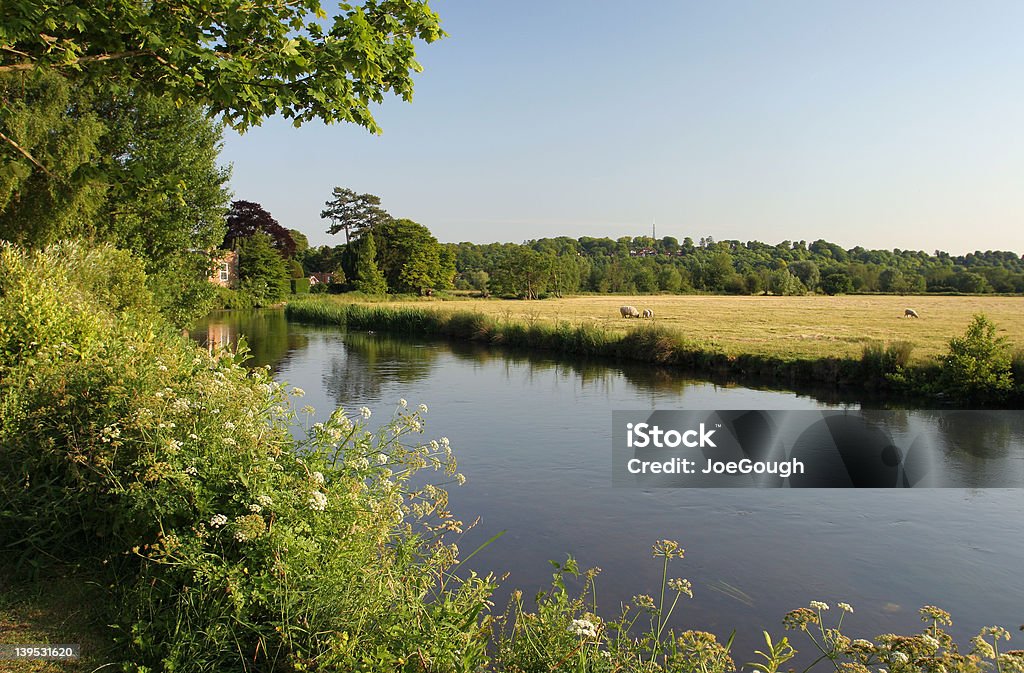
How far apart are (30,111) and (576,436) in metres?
12.2

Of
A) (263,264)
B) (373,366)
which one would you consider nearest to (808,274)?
(263,264)

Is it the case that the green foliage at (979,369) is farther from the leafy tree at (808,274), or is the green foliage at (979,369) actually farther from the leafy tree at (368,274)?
the leafy tree at (808,274)

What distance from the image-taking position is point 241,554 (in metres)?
3.23

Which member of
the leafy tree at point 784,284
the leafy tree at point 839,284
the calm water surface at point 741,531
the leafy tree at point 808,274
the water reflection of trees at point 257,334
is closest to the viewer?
the calm water surface at point 741,531

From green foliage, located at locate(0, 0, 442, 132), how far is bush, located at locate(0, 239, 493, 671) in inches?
73.8

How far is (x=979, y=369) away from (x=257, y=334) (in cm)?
2653

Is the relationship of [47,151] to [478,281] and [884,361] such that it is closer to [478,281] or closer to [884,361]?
[884,361]

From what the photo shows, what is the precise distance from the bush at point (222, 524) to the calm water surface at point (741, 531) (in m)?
2.61

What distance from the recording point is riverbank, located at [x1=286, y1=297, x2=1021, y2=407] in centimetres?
1633

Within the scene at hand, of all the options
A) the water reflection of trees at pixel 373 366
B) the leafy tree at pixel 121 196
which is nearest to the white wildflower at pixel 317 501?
the leafy tree at pixel 121 196

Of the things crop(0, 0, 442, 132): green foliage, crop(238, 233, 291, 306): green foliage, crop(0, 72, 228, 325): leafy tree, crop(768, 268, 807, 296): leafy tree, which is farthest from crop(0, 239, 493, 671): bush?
crop(768, 268, 807, 296): leafy tree

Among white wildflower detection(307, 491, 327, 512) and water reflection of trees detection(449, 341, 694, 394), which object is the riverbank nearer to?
water reflection of trees detection(449, 341, 694, 394)

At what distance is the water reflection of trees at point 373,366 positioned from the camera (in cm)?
1734

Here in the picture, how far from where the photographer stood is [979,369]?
575 inches
